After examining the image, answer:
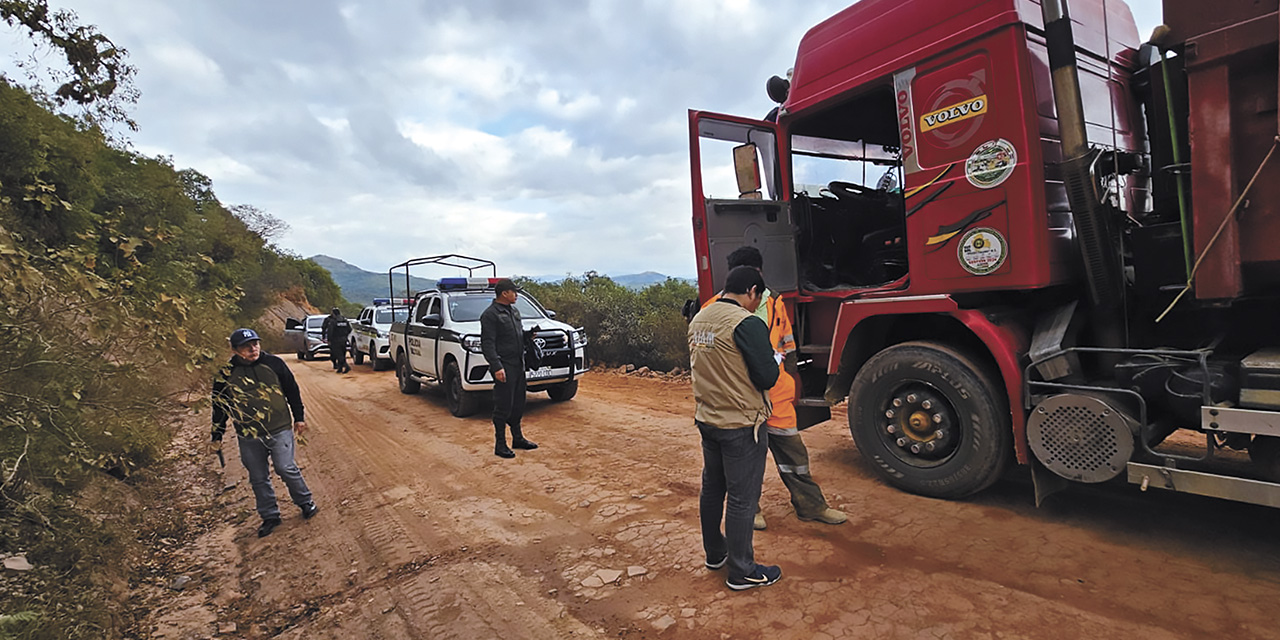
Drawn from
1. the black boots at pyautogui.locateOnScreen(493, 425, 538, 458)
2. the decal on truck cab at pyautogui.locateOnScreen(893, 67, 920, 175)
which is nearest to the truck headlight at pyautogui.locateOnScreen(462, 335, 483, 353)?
the black boots at pyautogui.locateOnScreen(493, 425, 538, 458)

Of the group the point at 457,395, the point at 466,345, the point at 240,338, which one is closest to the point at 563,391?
the point at 457,395

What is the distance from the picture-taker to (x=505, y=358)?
6.56m

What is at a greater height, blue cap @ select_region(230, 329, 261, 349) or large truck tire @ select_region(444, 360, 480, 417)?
blue cap @ select_region(230, 329, 261, 349)

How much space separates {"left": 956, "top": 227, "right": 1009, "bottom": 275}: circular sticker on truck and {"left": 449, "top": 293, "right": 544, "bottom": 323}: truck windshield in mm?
6227

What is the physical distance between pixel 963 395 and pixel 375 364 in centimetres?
1426

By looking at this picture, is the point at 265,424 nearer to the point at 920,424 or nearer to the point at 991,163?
the point at 920,424

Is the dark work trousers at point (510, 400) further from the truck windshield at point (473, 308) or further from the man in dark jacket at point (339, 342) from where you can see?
the man in dark jacket at point (339, 342)

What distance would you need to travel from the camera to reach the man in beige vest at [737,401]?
10.0 feet

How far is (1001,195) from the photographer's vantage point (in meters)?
3.80

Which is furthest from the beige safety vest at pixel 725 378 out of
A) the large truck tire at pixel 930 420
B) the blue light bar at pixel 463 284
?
the blue light bar at pixel 463 284

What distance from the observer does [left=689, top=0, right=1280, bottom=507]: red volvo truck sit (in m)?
3.04

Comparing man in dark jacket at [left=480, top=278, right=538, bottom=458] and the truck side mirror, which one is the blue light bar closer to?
man in dark jacket at [left=480, top=278, right=538, bottom=458]

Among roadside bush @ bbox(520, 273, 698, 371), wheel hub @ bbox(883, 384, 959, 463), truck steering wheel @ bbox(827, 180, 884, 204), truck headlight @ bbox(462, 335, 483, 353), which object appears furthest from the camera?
roadside bush @ bbox(520, 273, 698, 371)

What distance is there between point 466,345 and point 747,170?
15.3 ft
